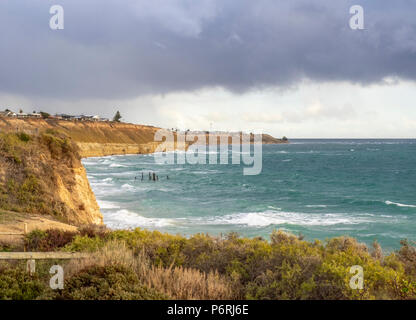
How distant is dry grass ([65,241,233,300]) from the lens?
5906 mm

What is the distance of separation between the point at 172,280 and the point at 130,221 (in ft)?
61.1

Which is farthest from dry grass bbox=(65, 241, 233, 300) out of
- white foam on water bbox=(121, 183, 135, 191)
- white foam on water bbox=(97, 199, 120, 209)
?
white foam on water bbox=(121, 183, 135, 191)

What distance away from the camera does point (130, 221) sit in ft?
79.3

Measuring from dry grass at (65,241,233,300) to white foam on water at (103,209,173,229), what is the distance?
15.8 metres

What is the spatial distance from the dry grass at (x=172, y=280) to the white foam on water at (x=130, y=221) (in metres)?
15.8

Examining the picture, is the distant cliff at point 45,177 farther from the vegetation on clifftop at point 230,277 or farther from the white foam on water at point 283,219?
the white foam on water at point 283,219

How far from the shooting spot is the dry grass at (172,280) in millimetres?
5906

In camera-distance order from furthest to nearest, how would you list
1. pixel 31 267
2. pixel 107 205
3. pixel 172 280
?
pixel 107 205, pixel 31 267, pixel 172 280

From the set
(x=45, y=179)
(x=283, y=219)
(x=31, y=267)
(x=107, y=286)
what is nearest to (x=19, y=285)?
(x=31, y=267)

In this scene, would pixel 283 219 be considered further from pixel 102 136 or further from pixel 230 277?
pixel 102 136

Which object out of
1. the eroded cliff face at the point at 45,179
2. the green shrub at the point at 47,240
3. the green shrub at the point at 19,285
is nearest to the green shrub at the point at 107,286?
the green shrub at the point at 19,285

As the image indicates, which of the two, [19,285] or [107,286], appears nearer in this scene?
[107,286]

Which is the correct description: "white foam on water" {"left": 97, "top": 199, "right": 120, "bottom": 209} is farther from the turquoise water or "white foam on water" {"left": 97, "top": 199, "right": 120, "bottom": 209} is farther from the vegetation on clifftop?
the vegetation on clifftop
